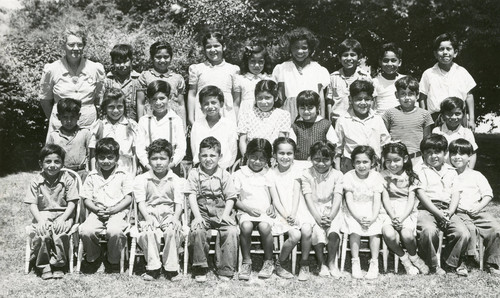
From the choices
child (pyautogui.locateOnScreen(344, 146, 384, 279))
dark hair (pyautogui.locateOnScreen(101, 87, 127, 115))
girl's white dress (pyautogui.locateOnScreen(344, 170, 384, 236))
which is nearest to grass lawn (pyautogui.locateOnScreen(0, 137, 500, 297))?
child (pyautogui.locateOnScreen(344, 146, 384, 279))

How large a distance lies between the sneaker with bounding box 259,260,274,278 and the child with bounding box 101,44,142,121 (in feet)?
8.25

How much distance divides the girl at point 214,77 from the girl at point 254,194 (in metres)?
1.03

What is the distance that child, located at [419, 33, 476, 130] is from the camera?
6.09m

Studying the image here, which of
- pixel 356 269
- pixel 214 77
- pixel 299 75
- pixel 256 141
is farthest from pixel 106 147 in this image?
pixel 356 269

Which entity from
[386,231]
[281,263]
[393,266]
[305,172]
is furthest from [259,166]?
[393,266]

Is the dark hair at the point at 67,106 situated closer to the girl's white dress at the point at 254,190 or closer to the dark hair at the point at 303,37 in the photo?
the girl's white dress at the point at 254,190

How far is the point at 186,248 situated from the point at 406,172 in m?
2.29

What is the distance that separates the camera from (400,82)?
5.62 metres

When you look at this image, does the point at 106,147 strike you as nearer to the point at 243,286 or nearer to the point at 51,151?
the point at 51,151

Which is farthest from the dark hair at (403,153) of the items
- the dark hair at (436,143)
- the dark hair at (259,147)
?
the dark hair at (259,147)

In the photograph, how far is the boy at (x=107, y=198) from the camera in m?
4.81

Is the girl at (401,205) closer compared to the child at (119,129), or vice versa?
the girl at (401,205)

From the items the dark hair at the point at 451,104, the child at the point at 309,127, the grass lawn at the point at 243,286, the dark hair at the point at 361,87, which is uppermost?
the dark hair at the point at 361,87

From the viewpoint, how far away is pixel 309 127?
543cm
